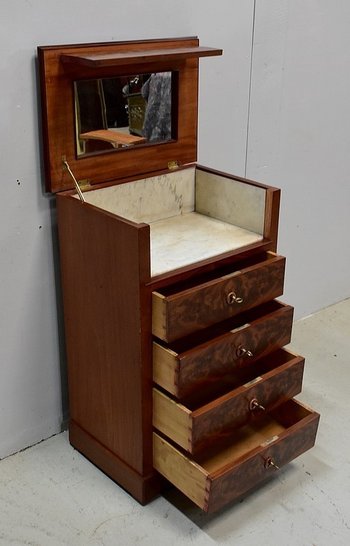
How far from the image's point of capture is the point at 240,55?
1.99 m

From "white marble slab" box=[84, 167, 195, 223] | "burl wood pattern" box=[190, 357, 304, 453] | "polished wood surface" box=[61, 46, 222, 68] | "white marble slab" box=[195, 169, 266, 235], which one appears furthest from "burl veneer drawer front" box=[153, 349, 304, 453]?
"polished wood surface" box=[61, 46, 222, 68]

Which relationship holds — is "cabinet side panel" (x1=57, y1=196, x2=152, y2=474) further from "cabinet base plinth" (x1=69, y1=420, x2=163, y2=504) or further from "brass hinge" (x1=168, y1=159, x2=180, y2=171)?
"brass hinge" (x1=168, y1=159, x2=180, y2=171)

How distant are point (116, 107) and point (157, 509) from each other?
3.17 feet

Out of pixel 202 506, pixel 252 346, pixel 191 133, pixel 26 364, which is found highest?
pixel 191 133

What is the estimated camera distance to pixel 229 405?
1.60 meters

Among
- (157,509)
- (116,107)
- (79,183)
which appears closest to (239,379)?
(157,509)

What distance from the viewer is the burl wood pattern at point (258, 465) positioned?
1561mm

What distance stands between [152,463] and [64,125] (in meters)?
0.81

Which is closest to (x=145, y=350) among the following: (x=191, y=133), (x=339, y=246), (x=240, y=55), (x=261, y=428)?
(x=261, y=428)

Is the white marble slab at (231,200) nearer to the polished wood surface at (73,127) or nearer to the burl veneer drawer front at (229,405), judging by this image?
the polished wood surface at (73,127)

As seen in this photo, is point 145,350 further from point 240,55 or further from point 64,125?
point 240,55

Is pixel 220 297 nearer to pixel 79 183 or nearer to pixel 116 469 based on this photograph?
pixel 79 183

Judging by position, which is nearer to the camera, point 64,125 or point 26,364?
point 64,125

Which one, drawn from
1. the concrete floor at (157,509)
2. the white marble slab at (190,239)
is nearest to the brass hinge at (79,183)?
the white marble slab at (190,239)
